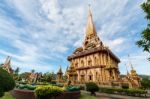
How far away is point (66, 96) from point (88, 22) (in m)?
49.9

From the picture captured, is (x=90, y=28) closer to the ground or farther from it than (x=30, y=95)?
farther from it

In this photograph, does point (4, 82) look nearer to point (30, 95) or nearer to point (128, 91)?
point (30, 95)

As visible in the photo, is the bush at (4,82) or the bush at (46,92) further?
the bush at (46,92)

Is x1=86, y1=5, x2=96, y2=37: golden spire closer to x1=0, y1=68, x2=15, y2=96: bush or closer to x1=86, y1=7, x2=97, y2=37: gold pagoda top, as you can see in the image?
x1=86, y1=7, x2=97, y2=37: gold pagoda top

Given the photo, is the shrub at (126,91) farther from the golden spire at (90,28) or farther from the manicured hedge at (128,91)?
the golden spire at (90,28)

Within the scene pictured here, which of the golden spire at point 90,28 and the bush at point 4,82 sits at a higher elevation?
the golden spire at point 90,28

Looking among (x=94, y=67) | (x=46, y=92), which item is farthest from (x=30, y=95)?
(x=94, y=67)

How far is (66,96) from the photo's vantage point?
53.8 ft

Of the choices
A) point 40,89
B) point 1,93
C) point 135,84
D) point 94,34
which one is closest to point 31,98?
point 40,89

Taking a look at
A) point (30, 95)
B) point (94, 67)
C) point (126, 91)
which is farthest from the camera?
point (94, 67)

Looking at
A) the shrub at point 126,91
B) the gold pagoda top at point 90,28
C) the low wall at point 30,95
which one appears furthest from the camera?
the gold pagoda top at point 90,28

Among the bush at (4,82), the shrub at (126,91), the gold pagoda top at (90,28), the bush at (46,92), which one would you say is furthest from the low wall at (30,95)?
the gold pagoda top at (90,28)

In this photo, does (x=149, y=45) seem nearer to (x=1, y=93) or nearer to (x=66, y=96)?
(x=66, y=96)

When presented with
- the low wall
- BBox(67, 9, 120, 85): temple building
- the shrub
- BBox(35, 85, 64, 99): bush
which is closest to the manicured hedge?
the shrub
